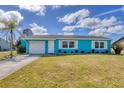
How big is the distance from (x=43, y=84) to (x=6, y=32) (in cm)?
1558

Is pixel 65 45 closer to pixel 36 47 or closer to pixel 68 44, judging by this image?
pixel 68 44

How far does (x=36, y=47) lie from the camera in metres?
22.8

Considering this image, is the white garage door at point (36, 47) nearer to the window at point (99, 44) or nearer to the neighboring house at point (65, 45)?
the neighboring house at point (65, 45)

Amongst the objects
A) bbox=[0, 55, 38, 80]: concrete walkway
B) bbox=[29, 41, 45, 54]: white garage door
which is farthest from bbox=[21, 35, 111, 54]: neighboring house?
bbox=[0, 55, 38, 80]: concrete walkway

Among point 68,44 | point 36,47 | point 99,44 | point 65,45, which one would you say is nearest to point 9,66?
point 36,47

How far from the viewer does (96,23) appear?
116 ft

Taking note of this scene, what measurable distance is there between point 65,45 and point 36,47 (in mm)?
3873

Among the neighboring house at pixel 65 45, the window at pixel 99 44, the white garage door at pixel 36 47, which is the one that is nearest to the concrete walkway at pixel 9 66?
the white garage door at pixel 36 47

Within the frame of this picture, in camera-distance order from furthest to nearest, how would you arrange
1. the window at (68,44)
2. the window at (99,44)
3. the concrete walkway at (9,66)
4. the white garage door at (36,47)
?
1. the window at (99,44)
2. the window at (68,44)
3. the white garage door at (36,47)
4. the concrete walkway at (9,66)

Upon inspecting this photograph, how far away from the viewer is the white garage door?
74.4 ft

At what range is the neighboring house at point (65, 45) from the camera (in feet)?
74.6
